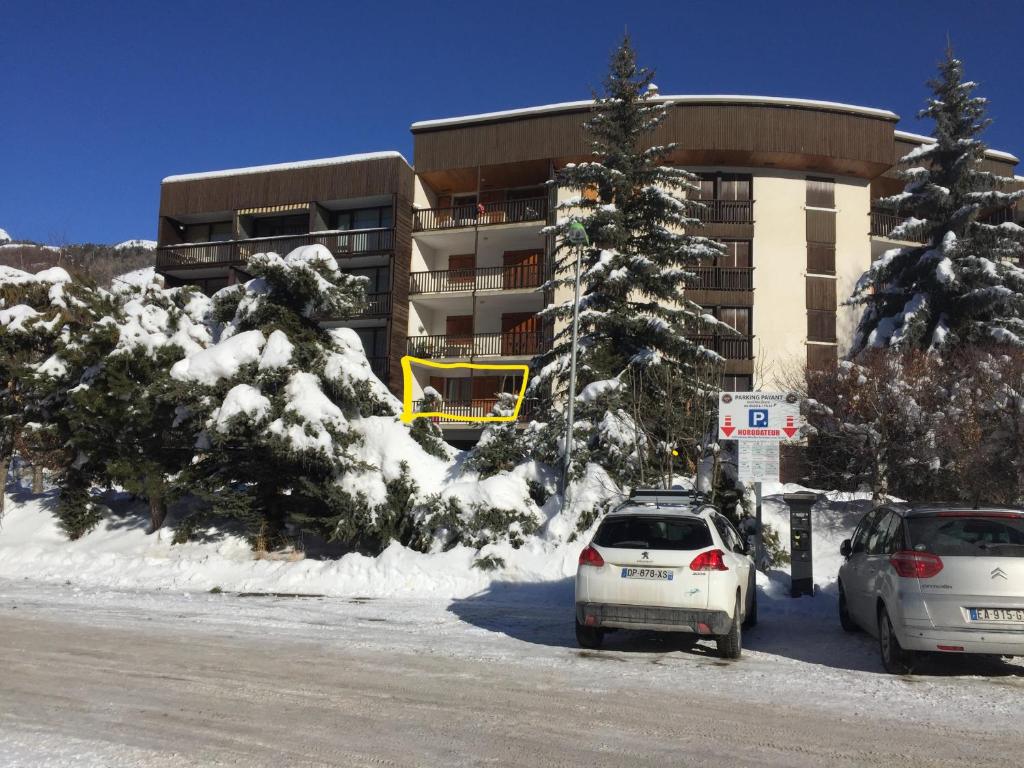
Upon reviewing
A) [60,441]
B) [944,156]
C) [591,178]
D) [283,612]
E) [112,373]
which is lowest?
[283,612]

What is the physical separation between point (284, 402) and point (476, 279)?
18602 millimetres

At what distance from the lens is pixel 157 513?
19.3 m

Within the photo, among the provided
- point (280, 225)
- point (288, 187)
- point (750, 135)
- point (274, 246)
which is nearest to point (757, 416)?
point (750, 135)

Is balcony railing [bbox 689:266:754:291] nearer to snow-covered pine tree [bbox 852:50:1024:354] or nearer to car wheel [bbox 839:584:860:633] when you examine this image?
snow-covered pine tree [bbox 852:50:1024:354]

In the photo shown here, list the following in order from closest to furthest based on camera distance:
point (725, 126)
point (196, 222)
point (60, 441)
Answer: point (60, 441) < point (725, 126) < point (196, 222)

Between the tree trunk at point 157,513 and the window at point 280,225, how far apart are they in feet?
70.6

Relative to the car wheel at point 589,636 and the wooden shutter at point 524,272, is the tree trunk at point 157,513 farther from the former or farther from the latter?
the wooden shutter at point 524,272

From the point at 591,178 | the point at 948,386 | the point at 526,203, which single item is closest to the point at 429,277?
the point at 526,203

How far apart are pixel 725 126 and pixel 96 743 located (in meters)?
32.2

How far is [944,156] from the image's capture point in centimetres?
2511

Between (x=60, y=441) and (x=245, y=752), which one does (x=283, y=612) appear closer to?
(x=245, y=752)

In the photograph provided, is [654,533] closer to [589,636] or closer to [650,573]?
[650,573]

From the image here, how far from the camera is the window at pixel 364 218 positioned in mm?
37188

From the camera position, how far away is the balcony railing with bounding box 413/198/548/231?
114ft
